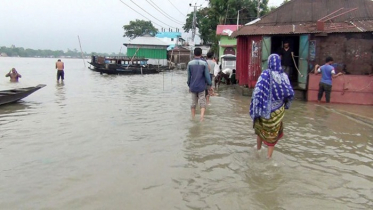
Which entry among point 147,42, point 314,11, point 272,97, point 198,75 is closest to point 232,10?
point 147,42

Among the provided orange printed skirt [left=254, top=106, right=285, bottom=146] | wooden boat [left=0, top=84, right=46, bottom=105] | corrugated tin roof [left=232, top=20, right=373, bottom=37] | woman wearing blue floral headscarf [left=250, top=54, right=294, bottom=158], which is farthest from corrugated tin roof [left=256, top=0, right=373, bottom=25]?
wooden boat [left=0, top=84, right=46, bottom=105]

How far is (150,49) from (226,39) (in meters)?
13.0

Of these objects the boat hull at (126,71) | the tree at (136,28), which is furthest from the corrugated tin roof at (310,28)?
the tree at (136,28)

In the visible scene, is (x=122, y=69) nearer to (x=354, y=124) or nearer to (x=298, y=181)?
(x=354, y=124)

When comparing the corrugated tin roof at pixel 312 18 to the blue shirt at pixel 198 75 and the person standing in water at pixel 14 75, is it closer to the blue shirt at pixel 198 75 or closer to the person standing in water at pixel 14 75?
the blue shirt at pixel 198 75

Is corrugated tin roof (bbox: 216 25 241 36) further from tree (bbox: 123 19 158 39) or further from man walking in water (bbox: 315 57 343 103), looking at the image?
tree (bbox: 123 19 158 39)

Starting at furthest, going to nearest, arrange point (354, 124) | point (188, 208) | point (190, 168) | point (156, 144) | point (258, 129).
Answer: point (354, 124), point (156, 144), point (258, 129), point (190, 168), point (188, 208)

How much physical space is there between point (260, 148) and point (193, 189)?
185cm

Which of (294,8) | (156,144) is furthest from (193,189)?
(294,8)

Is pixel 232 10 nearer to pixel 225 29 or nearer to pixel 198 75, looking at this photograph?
pixel 225 29

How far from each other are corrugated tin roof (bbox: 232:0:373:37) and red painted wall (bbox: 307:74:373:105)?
1.61 m

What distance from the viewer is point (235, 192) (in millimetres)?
3799

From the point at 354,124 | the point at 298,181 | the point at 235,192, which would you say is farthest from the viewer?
the point at 354,124

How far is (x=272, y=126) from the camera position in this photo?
4.72m
